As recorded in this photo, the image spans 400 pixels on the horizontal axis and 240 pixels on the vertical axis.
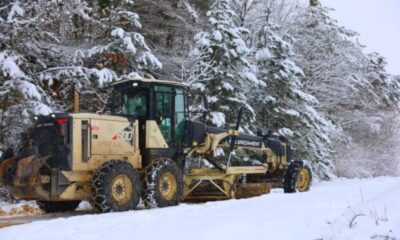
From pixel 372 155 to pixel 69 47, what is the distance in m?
24.4

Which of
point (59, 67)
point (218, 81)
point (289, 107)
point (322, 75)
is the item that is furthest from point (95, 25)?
point (322, 75)

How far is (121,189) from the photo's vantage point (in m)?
11.1

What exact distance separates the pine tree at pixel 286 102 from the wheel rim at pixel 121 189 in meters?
11.4

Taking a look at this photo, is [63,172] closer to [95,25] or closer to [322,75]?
[95,25]

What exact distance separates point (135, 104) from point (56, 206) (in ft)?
9.80

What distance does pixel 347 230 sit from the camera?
23.4ft

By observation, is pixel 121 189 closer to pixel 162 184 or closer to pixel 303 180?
pixel 162 184

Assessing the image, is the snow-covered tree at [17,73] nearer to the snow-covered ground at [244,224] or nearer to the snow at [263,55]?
the snow-covered ground at [244,224]

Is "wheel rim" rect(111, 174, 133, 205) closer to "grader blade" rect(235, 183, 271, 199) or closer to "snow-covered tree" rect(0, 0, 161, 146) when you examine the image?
"snow-covered tree" rect(0, 0, 161, 146)

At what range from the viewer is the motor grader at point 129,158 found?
10.7 meters

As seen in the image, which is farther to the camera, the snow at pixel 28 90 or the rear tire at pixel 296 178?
the rear tire at pixel 296 178

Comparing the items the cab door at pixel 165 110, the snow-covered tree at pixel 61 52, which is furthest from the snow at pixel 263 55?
the cab door at pixel 165 110

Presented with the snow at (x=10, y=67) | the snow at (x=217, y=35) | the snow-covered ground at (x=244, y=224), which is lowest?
the snow-covered ground at (x=244, y=224)

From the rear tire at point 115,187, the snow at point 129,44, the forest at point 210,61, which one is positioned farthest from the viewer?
the snow at point 129,44
